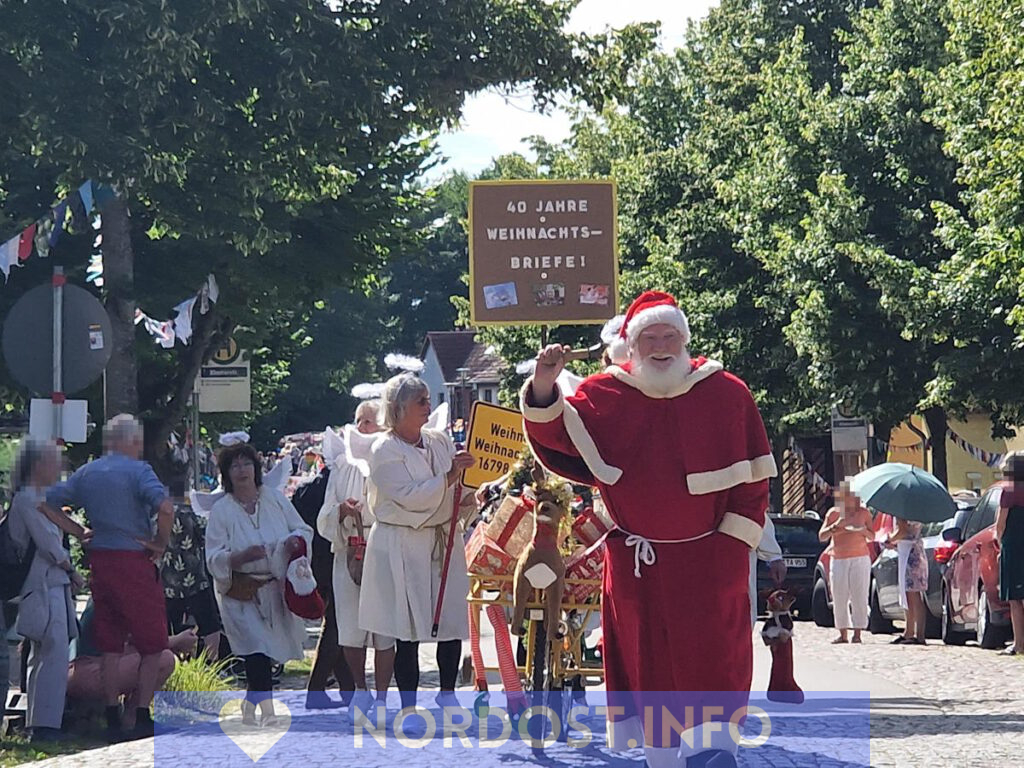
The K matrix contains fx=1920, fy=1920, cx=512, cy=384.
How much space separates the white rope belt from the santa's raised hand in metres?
0.63

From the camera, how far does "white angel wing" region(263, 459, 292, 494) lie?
11.2 metres

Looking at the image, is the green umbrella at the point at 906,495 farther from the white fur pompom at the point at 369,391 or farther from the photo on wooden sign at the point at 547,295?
the white fur pompom at the point at 369,391

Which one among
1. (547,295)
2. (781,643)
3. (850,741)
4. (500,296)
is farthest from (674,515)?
(500,296)

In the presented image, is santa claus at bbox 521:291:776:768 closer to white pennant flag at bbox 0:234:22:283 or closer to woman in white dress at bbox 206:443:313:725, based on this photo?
woman in white dress at bbox 206:443:313:725

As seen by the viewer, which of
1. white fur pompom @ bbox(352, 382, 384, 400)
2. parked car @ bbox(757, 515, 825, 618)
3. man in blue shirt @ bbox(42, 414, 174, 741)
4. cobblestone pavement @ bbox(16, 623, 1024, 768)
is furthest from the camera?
parked car @ bbox(757, 515, 825, 618)

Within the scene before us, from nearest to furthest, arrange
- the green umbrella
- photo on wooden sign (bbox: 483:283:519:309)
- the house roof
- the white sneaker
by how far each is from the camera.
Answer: the white sneaker < photo on wooden sign (bbox: 483:283:519:309) < the green umbrella < the house roof

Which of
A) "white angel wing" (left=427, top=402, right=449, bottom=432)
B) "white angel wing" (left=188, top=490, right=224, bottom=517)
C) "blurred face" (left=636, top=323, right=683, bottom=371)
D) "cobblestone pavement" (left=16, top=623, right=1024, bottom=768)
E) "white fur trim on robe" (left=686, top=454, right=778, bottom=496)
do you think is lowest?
"cobblestone pavement" (left=16, top=623, right=1024, bottom=768)

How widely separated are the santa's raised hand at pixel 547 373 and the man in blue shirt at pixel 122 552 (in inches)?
153

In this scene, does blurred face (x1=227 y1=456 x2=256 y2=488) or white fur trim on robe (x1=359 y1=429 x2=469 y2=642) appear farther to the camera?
blurred face (x1=227 y1=456 x2=256 y2=488)

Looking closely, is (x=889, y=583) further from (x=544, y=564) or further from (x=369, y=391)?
(x=544, y=564)

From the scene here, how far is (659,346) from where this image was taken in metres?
7.42

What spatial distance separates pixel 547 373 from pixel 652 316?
0.52 metres

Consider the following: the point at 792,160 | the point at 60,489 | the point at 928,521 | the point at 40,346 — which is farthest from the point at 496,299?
the point at 792,160

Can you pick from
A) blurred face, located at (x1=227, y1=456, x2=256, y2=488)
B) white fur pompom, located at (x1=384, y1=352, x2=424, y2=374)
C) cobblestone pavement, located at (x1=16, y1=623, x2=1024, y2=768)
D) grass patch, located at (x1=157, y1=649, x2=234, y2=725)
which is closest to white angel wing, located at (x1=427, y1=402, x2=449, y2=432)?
white fur pompom, located at (x1=384, y1=352, x2=424, y2=374)
